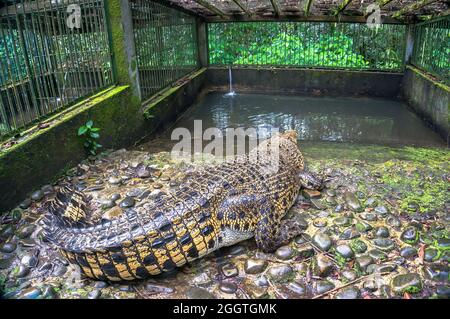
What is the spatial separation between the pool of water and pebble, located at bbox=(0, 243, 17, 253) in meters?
3.39

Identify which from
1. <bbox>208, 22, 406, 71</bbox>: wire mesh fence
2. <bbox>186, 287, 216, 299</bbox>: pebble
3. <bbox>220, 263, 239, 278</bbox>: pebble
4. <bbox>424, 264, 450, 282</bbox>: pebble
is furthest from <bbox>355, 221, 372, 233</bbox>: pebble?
<bbox>208, 22, 406, 71</bbox>: wire mesh fence

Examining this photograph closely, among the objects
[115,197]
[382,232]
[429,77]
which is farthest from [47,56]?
[429,77]

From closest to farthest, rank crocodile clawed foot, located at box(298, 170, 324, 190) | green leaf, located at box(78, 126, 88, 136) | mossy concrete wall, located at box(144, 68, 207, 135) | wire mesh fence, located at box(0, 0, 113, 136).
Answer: wire mesh fence, located at box(0, 0, 113, 136) < crocodile clawed foot, located at box(298, 170, 324, 190) < green leaf, located at box(78, 126, 88, 136) < mossy concrete wall, located at box(144, 68, 207, 135)

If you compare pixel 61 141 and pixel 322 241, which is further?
pixel 61 141

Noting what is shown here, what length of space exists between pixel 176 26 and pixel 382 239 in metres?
7.45

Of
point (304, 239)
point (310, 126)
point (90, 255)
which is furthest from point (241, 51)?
point (90, 255)

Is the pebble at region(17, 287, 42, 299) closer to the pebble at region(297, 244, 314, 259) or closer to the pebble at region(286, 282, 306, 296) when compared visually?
the pebble at region(286, 282, 306, 296)

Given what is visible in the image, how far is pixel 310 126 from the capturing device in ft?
26.9

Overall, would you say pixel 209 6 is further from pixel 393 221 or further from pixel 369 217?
pixel 393 221

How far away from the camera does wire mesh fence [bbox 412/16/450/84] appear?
26.5ft

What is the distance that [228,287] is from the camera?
309 cm

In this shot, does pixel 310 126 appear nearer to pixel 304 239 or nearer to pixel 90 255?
pixel 304 239

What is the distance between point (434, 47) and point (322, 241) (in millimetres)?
7426

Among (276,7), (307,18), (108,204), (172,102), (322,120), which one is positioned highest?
(276,7)
